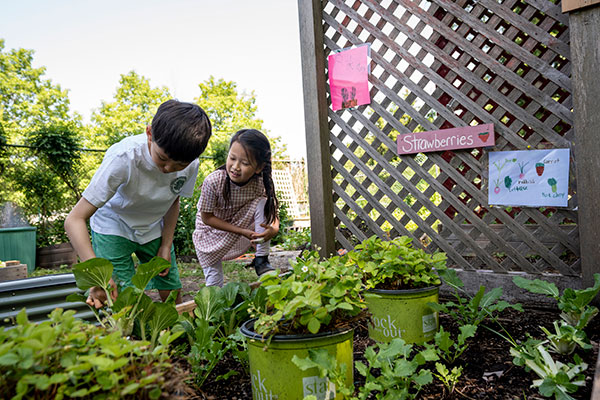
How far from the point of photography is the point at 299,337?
85 centimetres

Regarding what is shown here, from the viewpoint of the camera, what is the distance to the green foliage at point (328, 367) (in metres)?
0.79

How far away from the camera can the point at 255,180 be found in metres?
2.27

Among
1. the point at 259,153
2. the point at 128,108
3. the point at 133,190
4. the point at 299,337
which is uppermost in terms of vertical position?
the point at 128,108

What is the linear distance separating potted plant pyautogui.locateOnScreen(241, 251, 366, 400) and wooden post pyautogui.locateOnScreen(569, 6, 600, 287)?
4.82ft

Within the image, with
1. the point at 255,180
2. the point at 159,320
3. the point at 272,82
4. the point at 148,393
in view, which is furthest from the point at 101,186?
the point at 272,82

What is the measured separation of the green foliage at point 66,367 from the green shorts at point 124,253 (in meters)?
1.29

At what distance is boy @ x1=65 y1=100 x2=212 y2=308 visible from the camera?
1507mm

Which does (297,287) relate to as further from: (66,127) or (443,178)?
(66,127)

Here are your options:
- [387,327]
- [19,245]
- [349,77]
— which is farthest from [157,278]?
[19,245]

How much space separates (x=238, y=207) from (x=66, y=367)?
70.0 inches

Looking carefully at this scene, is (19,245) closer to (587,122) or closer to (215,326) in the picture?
(215,326)

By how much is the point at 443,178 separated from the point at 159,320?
1769 mm

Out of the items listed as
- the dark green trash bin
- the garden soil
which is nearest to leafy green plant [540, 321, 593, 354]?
the garden soil

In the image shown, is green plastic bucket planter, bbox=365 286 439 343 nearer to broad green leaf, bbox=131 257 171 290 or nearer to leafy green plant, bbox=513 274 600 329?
leafy green plant, bbox=513 274 600 329
